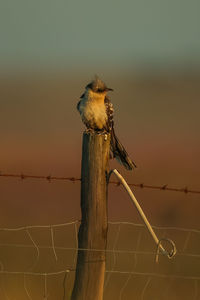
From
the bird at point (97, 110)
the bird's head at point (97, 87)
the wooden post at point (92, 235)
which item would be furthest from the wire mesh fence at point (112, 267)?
the wooden post at point (92, 235)

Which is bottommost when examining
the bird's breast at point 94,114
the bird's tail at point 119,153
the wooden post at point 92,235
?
the wooden post at point 92,235

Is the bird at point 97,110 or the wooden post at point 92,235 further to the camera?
the bird at point 97,110

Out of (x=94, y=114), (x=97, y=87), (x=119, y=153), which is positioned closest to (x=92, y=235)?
(x=119, y=153)

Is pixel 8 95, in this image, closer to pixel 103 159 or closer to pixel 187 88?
pixel 187 88

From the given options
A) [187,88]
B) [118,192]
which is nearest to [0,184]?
[118,192]

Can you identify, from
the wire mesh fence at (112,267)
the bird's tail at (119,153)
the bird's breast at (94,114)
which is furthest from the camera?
the wire mesh fence at (112,267)

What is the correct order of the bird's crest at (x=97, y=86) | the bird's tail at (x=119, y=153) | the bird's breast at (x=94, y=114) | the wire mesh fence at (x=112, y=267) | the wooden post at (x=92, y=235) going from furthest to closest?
the wire mesh fence at (x=112, y=267), the bird's crest at (x=97, y=86), the bird's breast at (x=94, y=114), the bird's tail at (x=119, y=153), the wooden post at (x=92, y=235)

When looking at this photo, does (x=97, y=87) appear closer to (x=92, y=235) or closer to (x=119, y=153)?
(x=119, y=153)

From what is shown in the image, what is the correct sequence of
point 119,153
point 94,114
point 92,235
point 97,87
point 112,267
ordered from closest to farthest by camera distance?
point 92,235 → point 119,153 → point 94,114 → point 97,87 → point 112,267

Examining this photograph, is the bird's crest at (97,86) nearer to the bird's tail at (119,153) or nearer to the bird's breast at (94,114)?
the bird's breast at (94,114)

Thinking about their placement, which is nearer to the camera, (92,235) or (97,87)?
(92,235)

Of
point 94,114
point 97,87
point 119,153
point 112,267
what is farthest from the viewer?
point 112,267

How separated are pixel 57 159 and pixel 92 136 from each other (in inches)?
763

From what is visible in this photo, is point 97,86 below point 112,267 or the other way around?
the other way around
